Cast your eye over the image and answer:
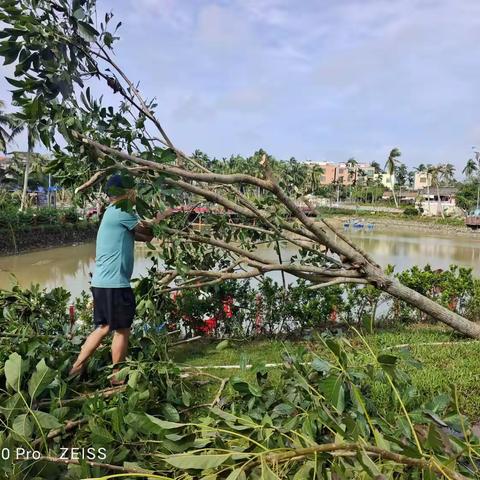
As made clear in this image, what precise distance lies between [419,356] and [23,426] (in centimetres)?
319

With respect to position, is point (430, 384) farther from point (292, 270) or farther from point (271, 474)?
point (271, 474)

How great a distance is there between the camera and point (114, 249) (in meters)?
3.31

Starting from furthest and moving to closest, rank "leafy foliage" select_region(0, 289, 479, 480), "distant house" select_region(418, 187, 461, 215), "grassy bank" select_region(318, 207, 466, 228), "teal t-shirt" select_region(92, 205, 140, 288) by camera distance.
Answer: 1. "distant house" select_region(418, 187, 461, 215)
2. "grassy bank" select_region(318, 207, 466, 228)
3. "teal t-shirt" select_region(92, 205, 140, 288)
4. "leafy foliage" select_region(0, 289, 479, 480)

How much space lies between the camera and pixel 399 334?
206 inches

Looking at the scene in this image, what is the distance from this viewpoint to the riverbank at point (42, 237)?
66.2ft

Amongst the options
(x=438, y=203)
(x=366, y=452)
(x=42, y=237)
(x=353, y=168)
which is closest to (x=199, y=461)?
(x=366, y=452)

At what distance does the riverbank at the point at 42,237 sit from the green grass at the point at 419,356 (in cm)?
1604

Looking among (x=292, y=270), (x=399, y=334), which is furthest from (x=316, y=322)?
(x=292, y=270)

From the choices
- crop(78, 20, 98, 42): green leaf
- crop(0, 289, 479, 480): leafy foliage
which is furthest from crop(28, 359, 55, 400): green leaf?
crop(78, 20, 98, 42): green leaf

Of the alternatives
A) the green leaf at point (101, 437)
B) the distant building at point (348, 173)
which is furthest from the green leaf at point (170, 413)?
the distant building at point (348, 173)

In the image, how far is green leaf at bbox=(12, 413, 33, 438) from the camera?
6.73ft

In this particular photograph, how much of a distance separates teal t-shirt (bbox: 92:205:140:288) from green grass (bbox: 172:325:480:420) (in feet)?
3.03

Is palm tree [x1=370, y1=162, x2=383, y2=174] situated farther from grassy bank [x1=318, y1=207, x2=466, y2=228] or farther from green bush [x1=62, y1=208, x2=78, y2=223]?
green bush [x1=62, y1=208, x2=78, y2=223]

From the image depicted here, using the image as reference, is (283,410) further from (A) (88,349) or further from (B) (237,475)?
(A) (88,349)
